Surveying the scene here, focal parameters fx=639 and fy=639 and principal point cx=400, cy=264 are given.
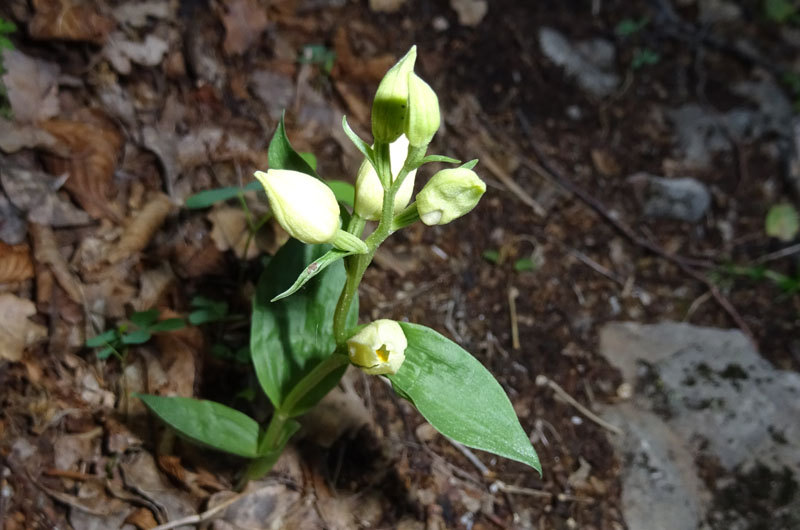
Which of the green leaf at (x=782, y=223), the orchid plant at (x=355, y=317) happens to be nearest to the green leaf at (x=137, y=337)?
the orchid plant at (x=355, y=317)

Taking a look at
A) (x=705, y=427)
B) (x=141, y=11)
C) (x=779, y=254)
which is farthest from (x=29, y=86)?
(x=779, y=254)

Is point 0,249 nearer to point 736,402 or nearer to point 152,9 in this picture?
point 152,9

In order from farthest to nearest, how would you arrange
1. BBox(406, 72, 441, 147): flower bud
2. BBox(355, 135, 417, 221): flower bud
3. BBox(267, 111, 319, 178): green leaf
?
1. BBox(267, 111, 319, 178): green leaf
2. BBox(355, 135, 417, 221): flower bud
3. BBox(406, 72, 441, 147): flower bud

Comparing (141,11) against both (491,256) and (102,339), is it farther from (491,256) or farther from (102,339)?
(491,256)

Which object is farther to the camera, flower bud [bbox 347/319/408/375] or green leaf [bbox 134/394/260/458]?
green leaf [bbox 134/394/260/458]

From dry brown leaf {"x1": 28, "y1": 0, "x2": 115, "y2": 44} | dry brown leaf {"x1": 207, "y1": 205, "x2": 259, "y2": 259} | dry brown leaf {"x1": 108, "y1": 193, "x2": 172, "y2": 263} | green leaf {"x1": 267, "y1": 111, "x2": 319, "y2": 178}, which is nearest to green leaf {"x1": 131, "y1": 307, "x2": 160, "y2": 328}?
dry brown leaf {"x1": 108, "y1": 193, "x2": 172, "y2": 263}

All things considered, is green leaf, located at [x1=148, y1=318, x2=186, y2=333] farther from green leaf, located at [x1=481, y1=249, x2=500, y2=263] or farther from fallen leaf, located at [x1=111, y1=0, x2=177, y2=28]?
fallen leaf, located at [x1=111, y1=0, x2=177, y2=28]
